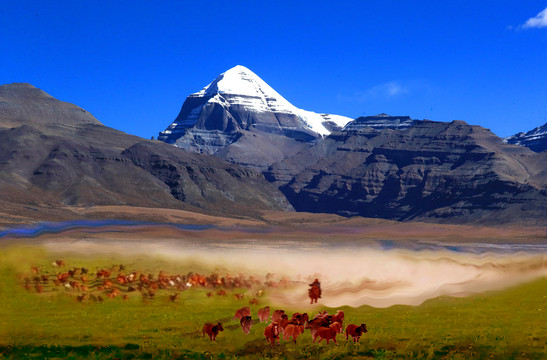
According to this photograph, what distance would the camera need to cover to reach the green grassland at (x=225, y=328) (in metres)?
32.7

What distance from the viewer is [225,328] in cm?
3906

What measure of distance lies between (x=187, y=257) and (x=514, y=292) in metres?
38.6

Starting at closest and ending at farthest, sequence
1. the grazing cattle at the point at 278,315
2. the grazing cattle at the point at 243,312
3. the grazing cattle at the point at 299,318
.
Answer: the grazing cattle at the point at 299,318, the grazing cattle at the point at 278,315, the grazing cattle at the point at 243,312

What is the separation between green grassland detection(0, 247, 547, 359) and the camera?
3269cm

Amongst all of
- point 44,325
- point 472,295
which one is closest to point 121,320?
point 44,325

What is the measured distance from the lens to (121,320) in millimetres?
41969

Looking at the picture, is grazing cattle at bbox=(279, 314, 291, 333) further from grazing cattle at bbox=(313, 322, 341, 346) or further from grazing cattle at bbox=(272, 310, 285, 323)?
grazing cattle at bbox=(313, 322, 341, 346)

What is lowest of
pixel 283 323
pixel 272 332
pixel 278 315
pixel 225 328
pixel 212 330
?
pixel 225 328

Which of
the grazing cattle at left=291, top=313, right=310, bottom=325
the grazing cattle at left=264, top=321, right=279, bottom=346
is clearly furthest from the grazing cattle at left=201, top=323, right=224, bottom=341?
the grazing cattle at left=291, top=313, right=310, bottom=325

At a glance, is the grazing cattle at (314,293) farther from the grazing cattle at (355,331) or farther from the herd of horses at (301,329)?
the grazing cattle at (355,331)

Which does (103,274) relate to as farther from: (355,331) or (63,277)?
(355,331)

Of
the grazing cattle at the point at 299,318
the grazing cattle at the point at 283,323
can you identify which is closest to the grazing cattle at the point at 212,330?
the grazing cattle at the point at 283,323

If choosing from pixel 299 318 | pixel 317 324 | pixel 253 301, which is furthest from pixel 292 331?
pixel 253 301

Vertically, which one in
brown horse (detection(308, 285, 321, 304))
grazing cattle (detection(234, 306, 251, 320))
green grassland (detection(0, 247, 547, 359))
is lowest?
green grassland (detection(0, 247, 547, 359))
